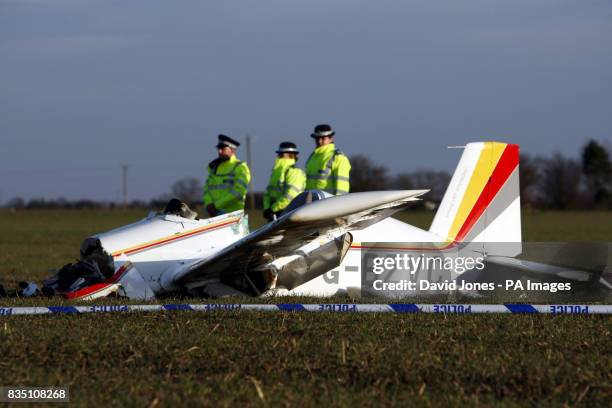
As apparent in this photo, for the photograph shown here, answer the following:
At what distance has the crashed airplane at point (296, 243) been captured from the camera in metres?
8.93

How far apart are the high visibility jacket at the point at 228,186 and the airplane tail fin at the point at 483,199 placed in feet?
11.4

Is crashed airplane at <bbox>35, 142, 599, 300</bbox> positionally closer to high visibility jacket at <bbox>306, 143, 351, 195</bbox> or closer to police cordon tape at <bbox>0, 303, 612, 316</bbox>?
police cordon tape at <bbox>0, 303, 612, 316</bbox>

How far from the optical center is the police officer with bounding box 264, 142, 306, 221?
1380 centimetres

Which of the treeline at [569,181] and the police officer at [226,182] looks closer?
the police officer at [226,182]

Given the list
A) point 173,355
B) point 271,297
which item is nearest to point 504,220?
point 271,297

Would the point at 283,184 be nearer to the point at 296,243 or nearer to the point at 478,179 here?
the point at 478,179

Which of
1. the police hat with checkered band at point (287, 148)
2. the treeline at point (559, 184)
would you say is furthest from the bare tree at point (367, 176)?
the police hat with checkered band at point (287, 148)

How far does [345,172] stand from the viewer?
13336 mm

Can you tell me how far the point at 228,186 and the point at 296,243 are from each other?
13.5 ft

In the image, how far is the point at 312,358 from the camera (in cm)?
614

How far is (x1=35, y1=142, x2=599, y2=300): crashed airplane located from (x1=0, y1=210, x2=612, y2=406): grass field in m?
1.29

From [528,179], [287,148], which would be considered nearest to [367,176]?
[528,179]

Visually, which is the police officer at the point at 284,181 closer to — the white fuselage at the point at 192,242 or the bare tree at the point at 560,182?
the white fuselage at the point at 192,242

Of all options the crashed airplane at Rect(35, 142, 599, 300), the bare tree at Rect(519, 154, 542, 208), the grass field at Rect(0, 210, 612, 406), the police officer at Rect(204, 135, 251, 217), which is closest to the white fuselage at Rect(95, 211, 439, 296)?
the crashed airplane at Rect(35, 142, 599, 300)
